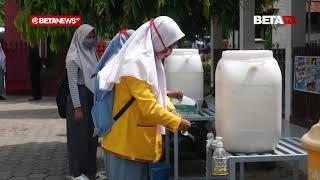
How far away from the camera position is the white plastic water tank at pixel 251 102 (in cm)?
393

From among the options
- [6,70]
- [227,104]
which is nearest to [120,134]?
[227,104]

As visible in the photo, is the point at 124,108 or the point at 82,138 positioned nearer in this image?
the point at 124,108

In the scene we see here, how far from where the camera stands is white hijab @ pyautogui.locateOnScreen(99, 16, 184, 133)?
3.92 m

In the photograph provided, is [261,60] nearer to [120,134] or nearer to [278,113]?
[278,113]

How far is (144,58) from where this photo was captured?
13.0 feet

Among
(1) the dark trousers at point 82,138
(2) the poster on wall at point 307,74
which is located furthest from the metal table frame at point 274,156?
(2) the poster on wall at point 307,74

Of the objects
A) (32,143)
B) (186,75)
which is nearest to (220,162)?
(186,75)

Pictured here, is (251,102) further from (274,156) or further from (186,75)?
(186,75)

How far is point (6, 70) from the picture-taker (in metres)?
17.5

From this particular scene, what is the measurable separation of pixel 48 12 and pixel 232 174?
4210 mm

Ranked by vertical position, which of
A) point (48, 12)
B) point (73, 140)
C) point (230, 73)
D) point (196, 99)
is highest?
point (48, 12)

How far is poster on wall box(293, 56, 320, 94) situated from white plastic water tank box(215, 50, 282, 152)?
479 cm

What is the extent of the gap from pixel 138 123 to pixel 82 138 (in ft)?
9.23

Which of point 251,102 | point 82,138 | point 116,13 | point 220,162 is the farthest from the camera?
point 116,13
